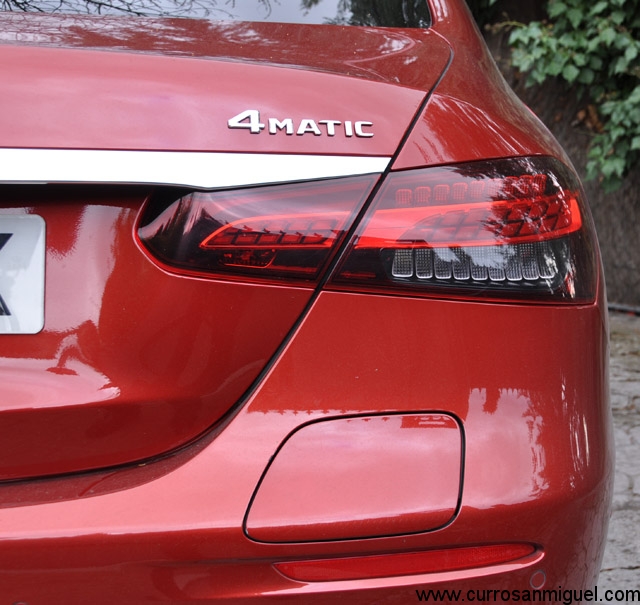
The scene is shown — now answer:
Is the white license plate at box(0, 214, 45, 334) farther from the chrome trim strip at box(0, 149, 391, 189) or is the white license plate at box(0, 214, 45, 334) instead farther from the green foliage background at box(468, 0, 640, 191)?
the green foliage background at box(468, 0, 640, 191)

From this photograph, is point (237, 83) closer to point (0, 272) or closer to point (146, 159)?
point (146, 159)

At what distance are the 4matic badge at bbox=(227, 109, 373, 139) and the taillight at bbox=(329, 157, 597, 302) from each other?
7cm

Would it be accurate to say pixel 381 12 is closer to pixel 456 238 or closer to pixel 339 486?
pixel 456 238

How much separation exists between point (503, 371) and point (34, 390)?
0.60 metres

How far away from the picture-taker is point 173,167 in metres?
0.90

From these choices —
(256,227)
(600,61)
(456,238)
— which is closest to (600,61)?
(600,61)

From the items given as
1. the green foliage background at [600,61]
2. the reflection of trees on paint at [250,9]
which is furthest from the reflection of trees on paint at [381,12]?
the green foliage background at [600,61]

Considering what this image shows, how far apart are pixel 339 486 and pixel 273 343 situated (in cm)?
20

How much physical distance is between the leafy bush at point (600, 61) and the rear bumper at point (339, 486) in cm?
408

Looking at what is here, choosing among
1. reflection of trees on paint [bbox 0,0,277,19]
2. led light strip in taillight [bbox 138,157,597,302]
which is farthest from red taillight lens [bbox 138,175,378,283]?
reflection of trees on paint [bbox 0,0,277,19]

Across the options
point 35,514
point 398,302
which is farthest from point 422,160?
point 35,514

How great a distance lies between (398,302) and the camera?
3.14 feet

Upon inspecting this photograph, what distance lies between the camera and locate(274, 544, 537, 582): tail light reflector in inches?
36.5

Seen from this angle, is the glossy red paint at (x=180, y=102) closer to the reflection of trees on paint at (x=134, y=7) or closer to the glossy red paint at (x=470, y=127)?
the glossy red paint at (x=470, y=127)
